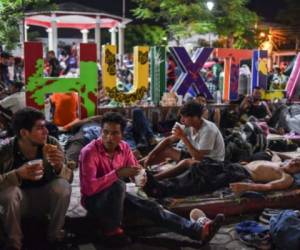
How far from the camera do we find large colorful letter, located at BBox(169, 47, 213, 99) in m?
9.56

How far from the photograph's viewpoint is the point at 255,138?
727cm

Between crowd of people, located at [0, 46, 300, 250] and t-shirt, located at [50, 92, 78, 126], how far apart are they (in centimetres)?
127

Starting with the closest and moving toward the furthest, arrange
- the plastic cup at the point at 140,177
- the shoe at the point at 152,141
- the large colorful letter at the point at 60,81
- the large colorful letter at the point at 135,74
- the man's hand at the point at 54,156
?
the man's hand at the point at 54,156
the plastic cup at the point at 140,177
the shoe at the point at 152,141
the large colorful letter at the point at 60,81
the large colorful letter at the point at 135,74

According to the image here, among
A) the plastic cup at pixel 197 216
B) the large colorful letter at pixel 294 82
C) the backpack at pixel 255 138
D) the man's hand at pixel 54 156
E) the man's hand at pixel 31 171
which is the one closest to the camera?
the man's hand at pixel 31 171

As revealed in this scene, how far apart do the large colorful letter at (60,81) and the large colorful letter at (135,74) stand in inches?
19.4

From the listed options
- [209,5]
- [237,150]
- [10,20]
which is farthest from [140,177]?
[209,5]

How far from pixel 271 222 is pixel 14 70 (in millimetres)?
10915

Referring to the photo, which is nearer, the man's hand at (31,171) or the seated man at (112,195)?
the man's hand at (31,171)

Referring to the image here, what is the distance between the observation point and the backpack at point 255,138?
7199mm

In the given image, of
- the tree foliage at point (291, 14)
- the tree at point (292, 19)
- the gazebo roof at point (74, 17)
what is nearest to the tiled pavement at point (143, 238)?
the gazebo roof at point (74, 17)

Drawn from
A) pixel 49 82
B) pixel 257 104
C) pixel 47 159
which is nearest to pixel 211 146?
pixel 47 159

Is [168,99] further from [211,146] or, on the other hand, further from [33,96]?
[211,146]

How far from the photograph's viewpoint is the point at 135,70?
9.34 meters

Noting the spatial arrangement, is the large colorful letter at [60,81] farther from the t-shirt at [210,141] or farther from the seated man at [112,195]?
the seated man at [112,195]
